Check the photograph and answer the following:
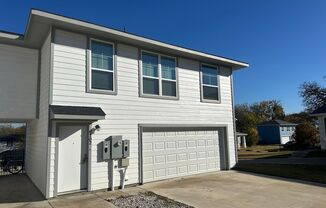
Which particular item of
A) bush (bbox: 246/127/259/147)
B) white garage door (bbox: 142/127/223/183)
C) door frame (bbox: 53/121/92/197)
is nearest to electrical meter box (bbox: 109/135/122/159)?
door frame (bbox: 53/121/92/197)

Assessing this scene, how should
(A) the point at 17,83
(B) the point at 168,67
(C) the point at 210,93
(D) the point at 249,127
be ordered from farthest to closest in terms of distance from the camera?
(D) the point at 249,127 → (C) the point at 210,93 → (B) the point at 168,67 → (A) the point at 17,83

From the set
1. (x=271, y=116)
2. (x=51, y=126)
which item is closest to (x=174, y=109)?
(x=51, y=126)

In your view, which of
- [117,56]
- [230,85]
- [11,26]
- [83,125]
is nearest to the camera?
[83,125]

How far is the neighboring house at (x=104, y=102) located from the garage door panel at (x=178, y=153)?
39 millimetres

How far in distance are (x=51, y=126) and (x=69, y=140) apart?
2.28 feet

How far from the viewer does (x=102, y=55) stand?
8.93 metres

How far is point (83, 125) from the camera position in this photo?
8242 millimetres

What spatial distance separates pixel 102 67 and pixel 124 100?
1.35 meters

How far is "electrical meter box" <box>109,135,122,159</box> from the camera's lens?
8.48 m

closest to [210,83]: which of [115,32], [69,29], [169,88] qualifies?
[169,88]

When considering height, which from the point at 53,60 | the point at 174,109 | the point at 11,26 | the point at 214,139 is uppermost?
the point at 11,26

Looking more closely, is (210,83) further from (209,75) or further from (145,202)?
(145,202)

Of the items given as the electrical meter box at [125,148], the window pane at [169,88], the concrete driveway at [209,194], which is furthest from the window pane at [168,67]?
the concrete driveway at [209,194]

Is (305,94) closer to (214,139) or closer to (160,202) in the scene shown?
(214,139)
